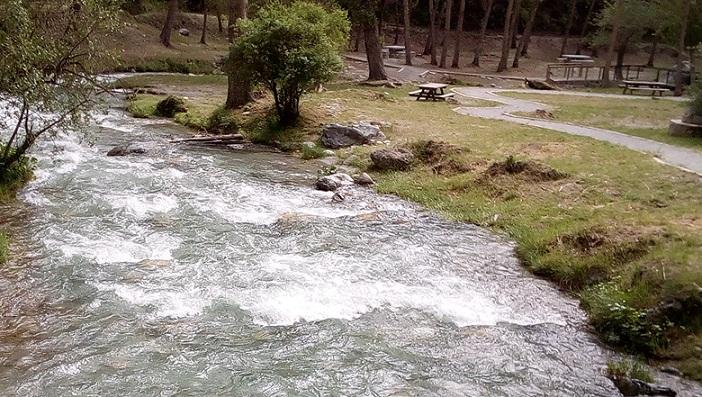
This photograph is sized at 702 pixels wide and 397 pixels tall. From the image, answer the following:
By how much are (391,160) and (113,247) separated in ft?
26.6

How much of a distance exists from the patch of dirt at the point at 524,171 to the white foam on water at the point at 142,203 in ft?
23.7

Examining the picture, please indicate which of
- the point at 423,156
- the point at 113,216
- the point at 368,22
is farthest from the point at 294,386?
the point at 368,22

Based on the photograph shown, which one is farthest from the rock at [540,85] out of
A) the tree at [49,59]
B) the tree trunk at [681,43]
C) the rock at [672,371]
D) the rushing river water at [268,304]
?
the rock at [672,371]

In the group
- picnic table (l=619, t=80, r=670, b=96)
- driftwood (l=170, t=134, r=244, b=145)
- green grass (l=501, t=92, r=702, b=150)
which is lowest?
driftwood (l=170, t=134, r=244, b=145)

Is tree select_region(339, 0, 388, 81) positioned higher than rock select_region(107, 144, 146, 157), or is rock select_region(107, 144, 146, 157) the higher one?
tree select_region(339, 0, 388, 81)

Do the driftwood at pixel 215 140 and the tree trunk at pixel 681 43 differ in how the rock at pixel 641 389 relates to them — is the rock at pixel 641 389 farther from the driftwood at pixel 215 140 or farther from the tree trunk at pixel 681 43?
the tree trunk at pixel 681 43

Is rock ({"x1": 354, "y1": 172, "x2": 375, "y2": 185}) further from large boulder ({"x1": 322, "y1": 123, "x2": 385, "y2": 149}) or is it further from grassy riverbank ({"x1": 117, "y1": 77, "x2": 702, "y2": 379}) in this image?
large boulder ({"x1": 322, "y1": 123, "x2": 385, "y2": 149})

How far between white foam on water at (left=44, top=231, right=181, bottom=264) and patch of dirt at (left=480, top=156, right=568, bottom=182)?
7.54 meters

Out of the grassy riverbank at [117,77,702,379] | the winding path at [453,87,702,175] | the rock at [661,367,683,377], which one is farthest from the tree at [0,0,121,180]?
the winding path at [453,87,702,175]

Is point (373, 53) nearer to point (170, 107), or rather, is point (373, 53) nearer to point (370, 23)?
point (370, 23)

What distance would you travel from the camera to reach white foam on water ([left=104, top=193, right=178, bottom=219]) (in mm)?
12578

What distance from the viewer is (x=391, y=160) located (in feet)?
54.0

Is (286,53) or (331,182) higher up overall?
(286,53)

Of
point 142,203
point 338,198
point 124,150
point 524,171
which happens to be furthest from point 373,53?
point 142,203
